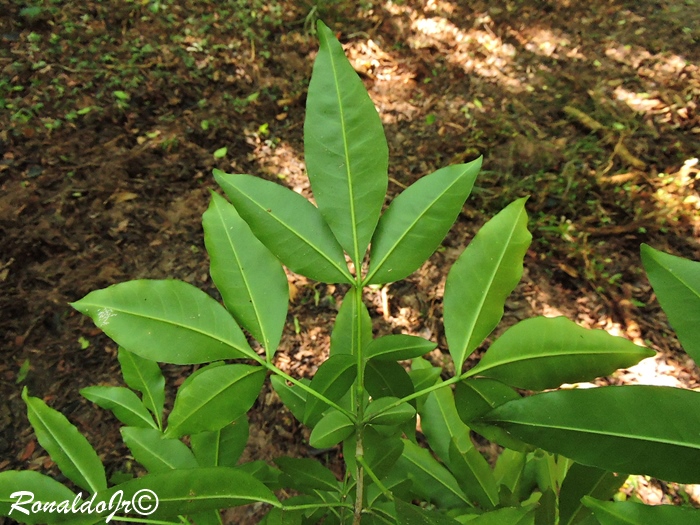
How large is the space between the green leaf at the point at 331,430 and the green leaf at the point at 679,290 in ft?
1.28

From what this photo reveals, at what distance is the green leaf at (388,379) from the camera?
2.08 ft

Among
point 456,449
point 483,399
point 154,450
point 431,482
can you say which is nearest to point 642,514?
point 483,399

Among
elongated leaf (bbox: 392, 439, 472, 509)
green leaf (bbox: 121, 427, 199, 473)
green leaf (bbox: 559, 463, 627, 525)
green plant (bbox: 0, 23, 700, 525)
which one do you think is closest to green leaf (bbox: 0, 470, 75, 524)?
green plant (bbox: 0, 23, 700, 525)

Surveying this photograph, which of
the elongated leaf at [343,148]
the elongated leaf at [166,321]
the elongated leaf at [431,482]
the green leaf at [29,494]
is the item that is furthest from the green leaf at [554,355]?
the green leaf at [29,494]

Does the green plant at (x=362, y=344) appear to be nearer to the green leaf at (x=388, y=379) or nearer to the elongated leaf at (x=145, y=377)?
the green leaf at (x=388, y=379)

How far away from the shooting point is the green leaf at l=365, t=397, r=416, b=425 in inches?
23.1

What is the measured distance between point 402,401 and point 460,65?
279 cm

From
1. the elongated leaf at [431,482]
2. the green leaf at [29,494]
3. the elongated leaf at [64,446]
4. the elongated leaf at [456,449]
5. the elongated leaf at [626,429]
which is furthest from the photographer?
the elongated leaf at [431,482]

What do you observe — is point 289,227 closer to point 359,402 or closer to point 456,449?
point 359,402

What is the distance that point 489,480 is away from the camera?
86 cm

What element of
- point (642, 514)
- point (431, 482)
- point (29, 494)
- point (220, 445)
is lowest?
point (431, 482)

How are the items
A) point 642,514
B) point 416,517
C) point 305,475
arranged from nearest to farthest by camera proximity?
point 642,514, point 416,517, point 305,475

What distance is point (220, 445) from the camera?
2.74 feet

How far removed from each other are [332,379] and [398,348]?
0.09 metres
